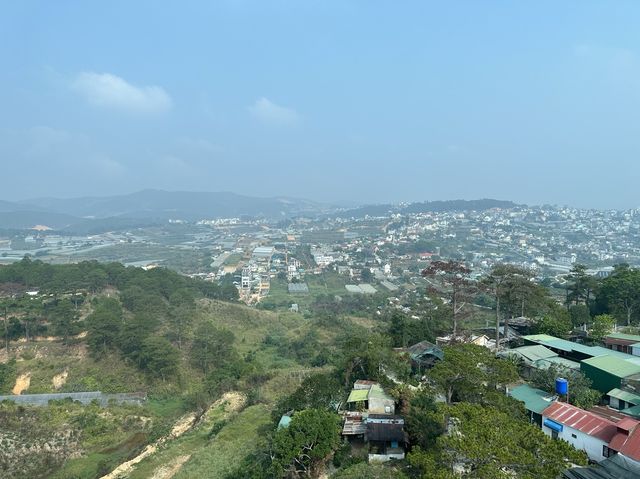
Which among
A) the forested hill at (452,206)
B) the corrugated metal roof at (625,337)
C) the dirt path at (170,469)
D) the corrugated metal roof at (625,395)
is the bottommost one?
the dirt path at (170,469)

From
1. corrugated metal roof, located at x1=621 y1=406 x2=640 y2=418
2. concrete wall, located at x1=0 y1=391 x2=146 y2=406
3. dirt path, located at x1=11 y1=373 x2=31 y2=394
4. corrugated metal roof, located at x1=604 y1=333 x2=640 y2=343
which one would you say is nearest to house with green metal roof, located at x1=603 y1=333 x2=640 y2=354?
corrugated metal roof, located at x1=604 y1=333 x2=640 y2=343

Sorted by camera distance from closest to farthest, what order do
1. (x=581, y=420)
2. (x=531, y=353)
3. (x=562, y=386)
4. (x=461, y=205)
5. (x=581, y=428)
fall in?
(x=581, y=428)
(x=581, y=420)
(x=562, y=386)
(x=531, y=353)
(x=461, y=205)

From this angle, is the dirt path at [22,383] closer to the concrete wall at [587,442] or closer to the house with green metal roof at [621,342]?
the concrete wall at [587,442]

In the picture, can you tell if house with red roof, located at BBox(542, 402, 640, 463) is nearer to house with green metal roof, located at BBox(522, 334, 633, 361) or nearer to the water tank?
the water tank

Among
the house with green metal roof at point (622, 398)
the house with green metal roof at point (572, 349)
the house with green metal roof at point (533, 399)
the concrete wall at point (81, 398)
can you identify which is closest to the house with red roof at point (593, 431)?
the house with green metal roof at point (533, 399)

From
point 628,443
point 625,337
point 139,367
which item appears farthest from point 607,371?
point 139,367

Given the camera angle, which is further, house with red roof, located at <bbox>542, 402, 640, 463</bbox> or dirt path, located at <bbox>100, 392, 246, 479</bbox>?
dirt path, located at <bbox>100, 392, 246, 479</bbox>

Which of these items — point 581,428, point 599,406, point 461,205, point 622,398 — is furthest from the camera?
point 461,205

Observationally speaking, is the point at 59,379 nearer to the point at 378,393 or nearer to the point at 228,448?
the point at 228,448
